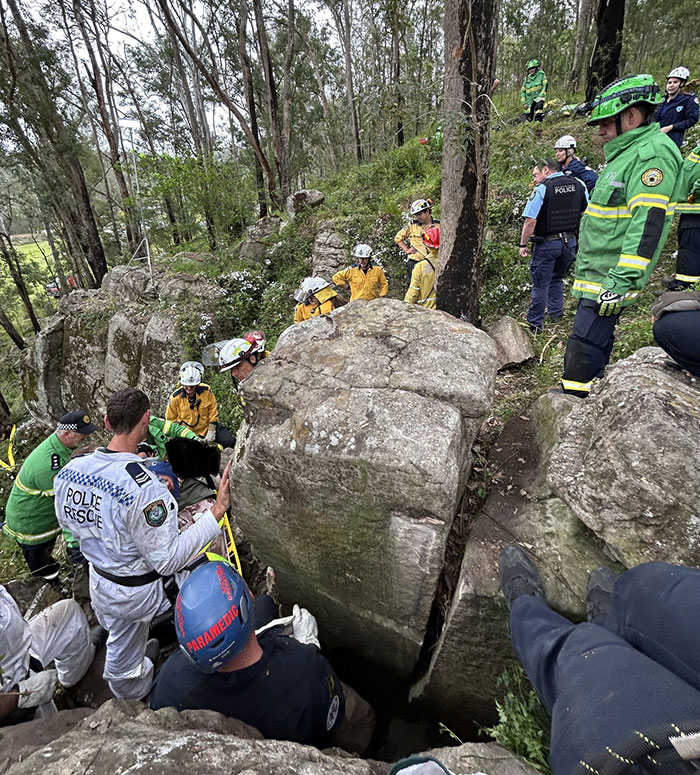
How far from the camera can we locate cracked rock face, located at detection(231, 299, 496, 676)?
238 cm

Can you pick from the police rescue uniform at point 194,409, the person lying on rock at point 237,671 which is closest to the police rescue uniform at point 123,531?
the person lying on rock at point 237,671

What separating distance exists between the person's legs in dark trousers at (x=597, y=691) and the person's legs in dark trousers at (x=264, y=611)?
5.74 feet

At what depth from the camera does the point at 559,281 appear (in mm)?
5223

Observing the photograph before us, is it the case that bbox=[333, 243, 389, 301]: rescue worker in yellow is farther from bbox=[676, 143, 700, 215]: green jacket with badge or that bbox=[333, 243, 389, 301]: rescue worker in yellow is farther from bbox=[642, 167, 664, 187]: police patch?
bbox=[642, 167, 664, 187]: police patch

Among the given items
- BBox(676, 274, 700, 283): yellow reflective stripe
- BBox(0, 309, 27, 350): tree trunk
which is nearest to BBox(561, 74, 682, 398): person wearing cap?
BBox(676, 274, 700, 283): yellow reflective stripe

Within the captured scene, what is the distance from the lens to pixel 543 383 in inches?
160

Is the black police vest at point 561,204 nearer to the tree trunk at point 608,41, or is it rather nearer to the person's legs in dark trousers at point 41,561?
the person's legs in dark trousers at point 41,561

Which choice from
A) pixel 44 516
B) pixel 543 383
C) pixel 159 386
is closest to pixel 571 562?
pixel 543 383

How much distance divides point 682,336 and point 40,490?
19.0ft

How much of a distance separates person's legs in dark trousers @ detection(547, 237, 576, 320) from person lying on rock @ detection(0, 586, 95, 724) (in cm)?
601

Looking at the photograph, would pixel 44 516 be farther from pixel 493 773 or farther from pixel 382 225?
pixel 382 225

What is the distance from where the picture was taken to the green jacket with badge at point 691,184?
4.02 m

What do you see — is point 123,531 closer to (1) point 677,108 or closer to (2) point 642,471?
(2) point 642,471

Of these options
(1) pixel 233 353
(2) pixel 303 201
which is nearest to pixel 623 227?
(1) pixel 233 353
